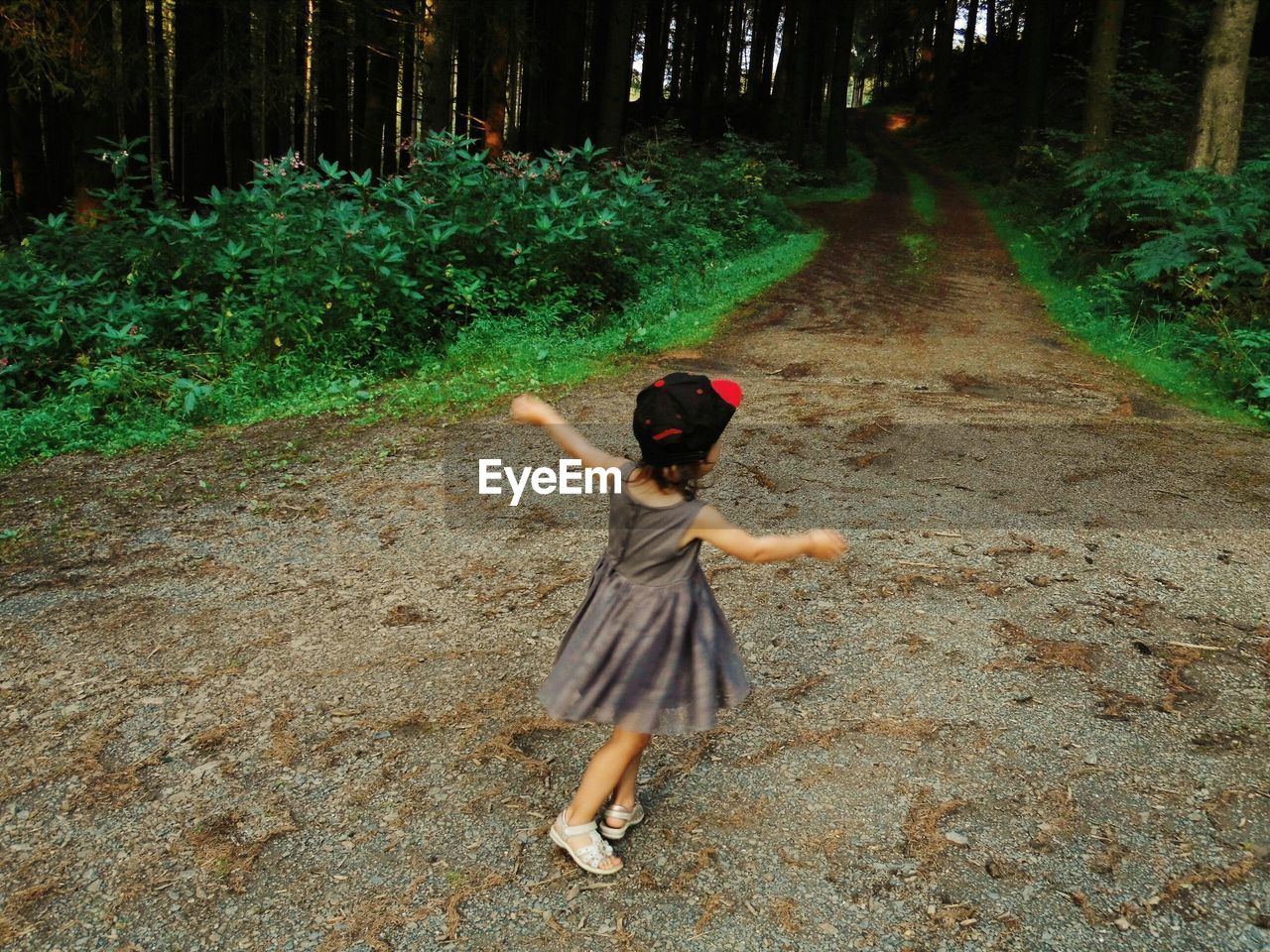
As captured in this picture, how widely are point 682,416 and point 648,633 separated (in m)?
0.62

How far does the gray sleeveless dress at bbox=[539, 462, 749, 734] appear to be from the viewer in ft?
8.61

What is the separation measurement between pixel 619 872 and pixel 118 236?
8977 mm

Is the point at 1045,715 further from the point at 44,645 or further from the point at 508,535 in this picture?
the point at 44,645

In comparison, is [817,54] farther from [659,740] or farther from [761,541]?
[761,541]

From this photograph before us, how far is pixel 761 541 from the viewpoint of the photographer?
98.2 inches

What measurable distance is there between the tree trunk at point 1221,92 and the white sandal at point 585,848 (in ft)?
39.0

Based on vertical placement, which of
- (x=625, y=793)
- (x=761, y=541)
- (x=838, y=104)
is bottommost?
(x=625, y=793)

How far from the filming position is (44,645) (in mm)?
4031

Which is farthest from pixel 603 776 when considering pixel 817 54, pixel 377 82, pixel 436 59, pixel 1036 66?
pixel 817 54

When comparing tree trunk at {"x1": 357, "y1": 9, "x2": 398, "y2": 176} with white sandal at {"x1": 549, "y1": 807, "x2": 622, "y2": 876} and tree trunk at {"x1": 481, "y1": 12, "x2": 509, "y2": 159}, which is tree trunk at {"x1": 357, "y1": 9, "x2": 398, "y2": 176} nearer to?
tree trunk at {"x1": 481, "y1": 12, "x2": 509, "y2": 159}

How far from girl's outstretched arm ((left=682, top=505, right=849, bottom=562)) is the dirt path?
969 mm

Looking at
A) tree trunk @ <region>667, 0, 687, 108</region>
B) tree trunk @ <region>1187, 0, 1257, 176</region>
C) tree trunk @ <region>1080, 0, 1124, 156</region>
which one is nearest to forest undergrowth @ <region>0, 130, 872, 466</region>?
tree trunk @ <region>1187, 0, 1257, 176</region>

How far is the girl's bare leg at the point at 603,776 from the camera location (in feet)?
8.89

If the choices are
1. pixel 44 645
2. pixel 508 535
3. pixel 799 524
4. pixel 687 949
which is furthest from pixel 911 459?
pixel 44 645
